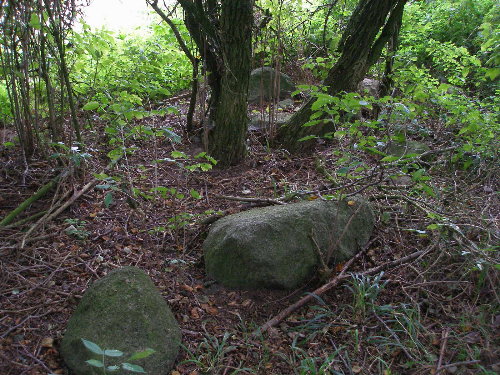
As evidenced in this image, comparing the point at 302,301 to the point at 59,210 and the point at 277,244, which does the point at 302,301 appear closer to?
the point at 277,244

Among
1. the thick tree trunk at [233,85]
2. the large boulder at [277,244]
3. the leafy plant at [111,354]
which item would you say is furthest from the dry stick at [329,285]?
the thick tree trunk at [233,85]

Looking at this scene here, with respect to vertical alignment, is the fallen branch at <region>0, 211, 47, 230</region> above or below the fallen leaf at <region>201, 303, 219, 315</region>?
above

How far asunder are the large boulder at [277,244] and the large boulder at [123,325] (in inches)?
22.7

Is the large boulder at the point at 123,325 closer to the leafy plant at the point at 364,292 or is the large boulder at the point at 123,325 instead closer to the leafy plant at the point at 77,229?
the leafy plant at the point at 77,229

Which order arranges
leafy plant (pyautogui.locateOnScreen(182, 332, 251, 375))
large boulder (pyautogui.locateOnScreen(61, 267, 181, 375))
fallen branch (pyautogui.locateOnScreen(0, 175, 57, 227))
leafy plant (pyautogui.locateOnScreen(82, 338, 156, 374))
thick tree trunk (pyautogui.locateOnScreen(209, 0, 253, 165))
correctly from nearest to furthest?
leafy plant (pyautogui.locateOnScreen(82, 338, 156, 374)), large boulder (pyautogui.locateOnScreen(61, 267, 181, 375)), leafy plant (pyautogui.locateOnScreen(182, 332, 251, 375)), fallen branch (pyautogui.locateOnScreen(0, 175, 57, 227)), thick tree trunk (pyautogui.locateOnScreen(209, 0, 253, 165))

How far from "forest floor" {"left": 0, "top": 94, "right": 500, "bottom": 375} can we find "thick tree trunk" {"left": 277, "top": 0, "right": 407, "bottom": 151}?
1587 millimetres

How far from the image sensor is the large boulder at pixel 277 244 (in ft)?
8.82

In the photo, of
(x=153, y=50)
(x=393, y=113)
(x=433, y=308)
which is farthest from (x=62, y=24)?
(x=433, y=308)

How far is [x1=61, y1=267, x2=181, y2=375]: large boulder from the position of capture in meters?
2.02

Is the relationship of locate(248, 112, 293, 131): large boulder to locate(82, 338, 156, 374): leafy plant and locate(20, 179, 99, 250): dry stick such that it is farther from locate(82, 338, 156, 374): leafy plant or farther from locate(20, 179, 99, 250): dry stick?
locate(82, 338, 156, 374): leafy plant

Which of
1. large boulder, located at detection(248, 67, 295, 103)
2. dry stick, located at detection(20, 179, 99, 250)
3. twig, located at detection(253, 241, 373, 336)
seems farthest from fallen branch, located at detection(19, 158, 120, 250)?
large boulder, located at detection(248, 67, 295, 103)

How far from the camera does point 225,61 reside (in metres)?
4.14

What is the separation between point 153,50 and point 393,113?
3132mm

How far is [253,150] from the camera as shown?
494cm
